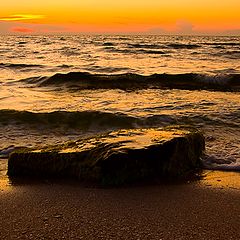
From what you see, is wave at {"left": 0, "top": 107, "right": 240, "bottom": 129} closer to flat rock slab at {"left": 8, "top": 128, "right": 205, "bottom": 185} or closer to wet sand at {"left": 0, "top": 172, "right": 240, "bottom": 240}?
flat rock slab at {"left": 8, "top": 128, "right": 205, "bottom": 185}

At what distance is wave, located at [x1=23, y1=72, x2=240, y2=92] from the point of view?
45.5 ft

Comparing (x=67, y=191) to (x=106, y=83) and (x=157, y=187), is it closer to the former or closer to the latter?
(x=157, y=187)

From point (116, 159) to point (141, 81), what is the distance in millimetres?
11417

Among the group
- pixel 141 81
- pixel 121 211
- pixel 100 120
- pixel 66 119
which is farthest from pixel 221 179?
pixel 141 81

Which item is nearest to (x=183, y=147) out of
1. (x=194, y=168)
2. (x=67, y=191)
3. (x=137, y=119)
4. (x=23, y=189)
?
(x=194, y=168)

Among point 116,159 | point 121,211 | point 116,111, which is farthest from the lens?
point 116,111

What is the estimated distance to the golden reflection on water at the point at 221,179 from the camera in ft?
13.2

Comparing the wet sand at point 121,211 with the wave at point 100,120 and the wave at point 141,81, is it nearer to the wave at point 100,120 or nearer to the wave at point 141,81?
the wave at point 100,120

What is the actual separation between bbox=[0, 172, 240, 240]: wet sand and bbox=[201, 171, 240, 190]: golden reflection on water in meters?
0.01

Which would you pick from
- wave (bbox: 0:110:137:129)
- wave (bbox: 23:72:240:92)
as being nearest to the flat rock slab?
wave (bbox: 0:110:137:129)

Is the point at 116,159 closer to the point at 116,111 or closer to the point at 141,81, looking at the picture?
the point at 116,111

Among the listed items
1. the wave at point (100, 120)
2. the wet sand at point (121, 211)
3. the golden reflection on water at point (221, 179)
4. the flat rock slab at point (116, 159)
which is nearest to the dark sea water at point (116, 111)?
the wave at point (100, 120)

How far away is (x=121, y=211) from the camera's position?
3299mm

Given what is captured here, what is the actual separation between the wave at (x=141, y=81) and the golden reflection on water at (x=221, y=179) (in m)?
8.89
